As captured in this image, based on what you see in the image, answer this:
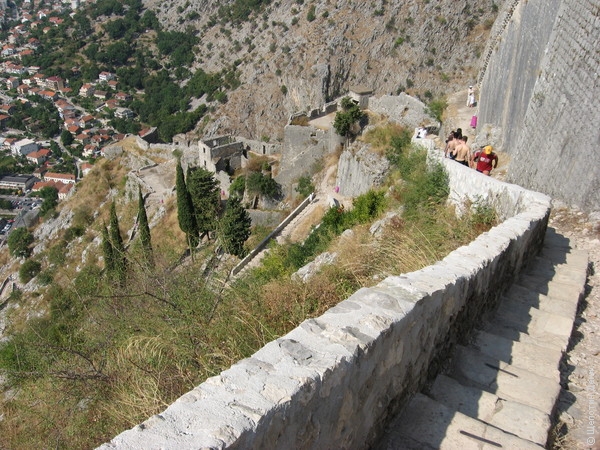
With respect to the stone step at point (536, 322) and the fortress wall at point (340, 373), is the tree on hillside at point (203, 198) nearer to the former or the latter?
the stone step at point (536, 322)

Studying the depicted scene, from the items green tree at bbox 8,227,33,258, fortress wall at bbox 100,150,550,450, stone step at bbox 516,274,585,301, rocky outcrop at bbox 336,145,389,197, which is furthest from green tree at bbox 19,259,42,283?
fortress wall at bbox 100,150,550,450

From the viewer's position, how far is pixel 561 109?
8031mm

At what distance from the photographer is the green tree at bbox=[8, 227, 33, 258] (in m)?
27.8

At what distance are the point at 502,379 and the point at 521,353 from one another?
1.40 ft

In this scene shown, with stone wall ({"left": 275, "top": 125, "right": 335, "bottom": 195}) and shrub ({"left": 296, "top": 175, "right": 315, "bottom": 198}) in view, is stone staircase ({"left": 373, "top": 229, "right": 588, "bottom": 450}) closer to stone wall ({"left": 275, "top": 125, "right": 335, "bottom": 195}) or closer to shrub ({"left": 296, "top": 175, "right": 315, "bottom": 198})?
shrub ({"left": 296, "top": 175, "right": 315, "bottom": 198})

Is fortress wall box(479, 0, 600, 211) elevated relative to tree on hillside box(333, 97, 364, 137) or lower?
elevated

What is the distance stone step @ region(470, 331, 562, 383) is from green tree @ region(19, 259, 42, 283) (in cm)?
2578

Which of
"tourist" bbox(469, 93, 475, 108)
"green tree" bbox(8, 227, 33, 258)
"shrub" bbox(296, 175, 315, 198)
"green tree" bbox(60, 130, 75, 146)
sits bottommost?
"green tree" bbox(60, 130, 75, 146)

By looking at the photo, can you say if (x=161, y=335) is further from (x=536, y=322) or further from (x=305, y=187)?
(x=305, y=187)

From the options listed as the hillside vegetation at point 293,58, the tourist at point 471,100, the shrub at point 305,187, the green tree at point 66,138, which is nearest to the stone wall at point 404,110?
the tourist at point 471,100

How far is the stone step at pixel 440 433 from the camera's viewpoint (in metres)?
2.60

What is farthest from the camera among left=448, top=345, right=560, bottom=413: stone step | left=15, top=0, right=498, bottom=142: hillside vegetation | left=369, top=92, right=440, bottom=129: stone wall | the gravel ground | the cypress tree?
left=15, top=0, right=498, bottom=142: hillside vegetation

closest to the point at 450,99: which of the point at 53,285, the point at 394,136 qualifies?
the point at 394,136

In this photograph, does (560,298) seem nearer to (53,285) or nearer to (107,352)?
(107,352)
